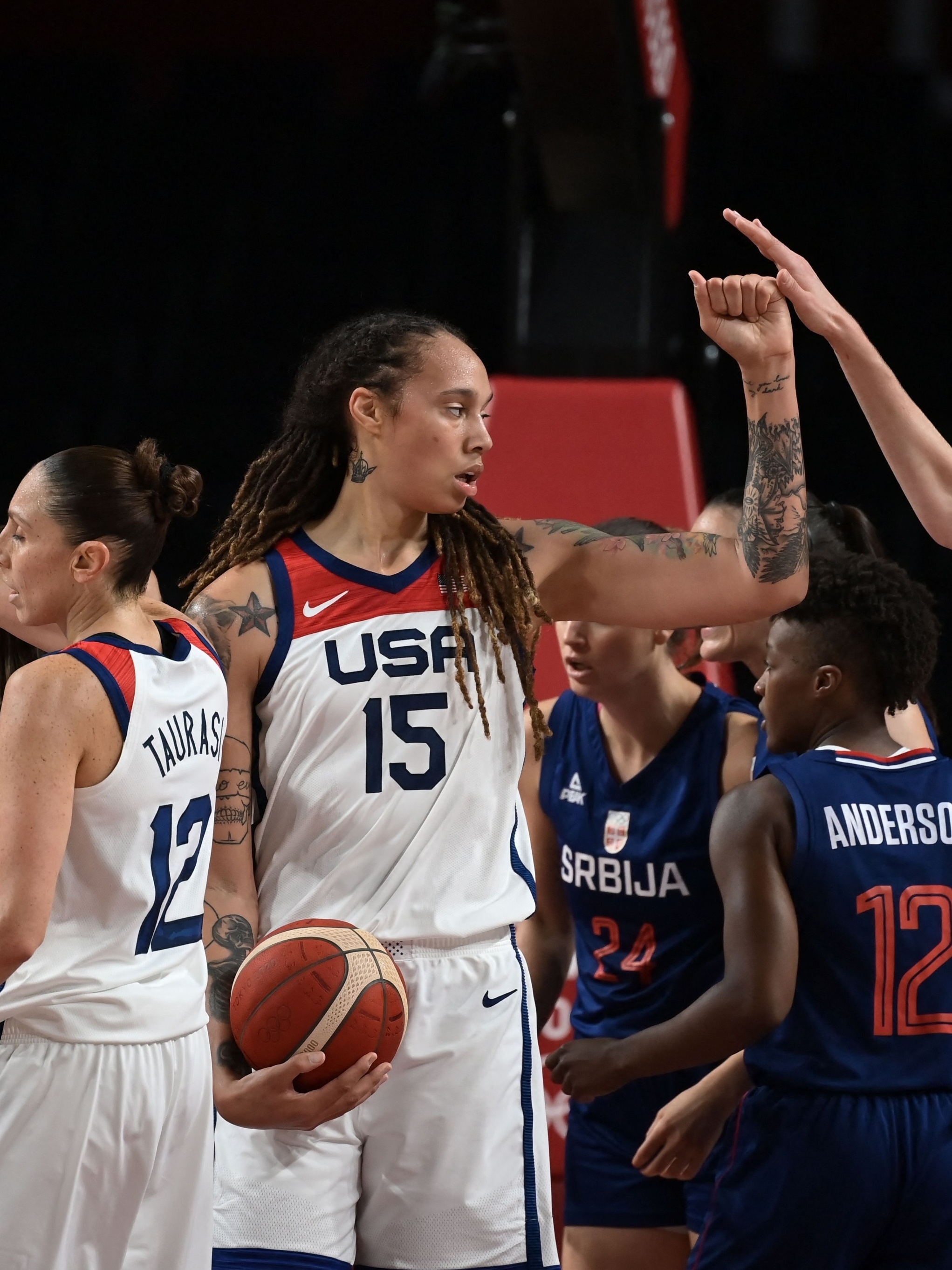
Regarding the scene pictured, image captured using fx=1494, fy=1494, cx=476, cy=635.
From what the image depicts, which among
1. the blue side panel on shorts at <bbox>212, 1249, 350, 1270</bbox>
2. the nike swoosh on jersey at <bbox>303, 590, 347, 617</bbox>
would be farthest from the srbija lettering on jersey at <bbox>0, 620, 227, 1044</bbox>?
the blue side panel on shorts at <bbox>212, 1249, 350, 1270</bbox>

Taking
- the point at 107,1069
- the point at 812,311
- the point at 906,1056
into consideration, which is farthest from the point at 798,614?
the point at 107,1069

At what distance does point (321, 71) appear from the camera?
31.0 feet

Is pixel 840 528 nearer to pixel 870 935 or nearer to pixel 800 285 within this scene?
pixel 800 285

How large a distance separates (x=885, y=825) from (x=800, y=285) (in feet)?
3.06

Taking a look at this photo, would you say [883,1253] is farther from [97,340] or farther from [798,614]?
[97,340]

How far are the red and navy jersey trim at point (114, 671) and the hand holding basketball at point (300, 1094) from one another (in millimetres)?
541

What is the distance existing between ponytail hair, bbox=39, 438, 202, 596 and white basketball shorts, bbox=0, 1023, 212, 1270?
28.2 inches

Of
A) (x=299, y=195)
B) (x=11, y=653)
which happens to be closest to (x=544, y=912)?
(x=11, y=653)

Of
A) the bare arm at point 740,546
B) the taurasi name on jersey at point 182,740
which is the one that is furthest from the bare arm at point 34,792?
the bare arm at point 740,546

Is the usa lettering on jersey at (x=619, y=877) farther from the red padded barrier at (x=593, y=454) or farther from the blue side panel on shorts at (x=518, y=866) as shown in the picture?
the red padded barrier at (x=593, y=454)

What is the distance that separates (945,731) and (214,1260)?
569 centimetres

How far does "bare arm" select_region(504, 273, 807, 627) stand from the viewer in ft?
8.18

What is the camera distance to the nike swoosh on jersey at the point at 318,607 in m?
2.50

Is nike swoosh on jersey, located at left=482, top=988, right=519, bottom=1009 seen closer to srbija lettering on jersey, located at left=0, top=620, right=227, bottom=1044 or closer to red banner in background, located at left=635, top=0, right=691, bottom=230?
srbija lettering on jersey, located at left=0, top=620, right=227, bottom=1044
